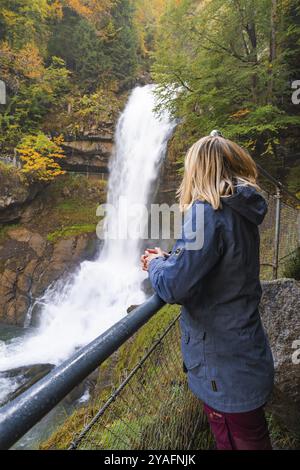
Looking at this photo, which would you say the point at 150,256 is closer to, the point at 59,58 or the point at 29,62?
the point at 29,62

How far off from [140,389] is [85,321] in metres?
10.4

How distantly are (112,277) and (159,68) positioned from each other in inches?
303

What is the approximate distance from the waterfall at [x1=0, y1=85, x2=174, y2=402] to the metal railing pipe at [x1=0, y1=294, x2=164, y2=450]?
29.1ft

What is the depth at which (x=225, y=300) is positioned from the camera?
4.63ft

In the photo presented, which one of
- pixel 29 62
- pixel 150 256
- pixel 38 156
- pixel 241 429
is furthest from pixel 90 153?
pixel 241 429

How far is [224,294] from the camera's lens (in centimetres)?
141

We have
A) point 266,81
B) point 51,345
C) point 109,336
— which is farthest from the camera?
point 51,345

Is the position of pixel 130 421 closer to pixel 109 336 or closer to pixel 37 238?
pixel 109 336

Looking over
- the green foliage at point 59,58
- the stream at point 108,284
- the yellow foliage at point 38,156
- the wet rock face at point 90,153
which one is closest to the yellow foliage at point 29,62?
the green foliage at point 59,58

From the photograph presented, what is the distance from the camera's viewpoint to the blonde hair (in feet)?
4.80

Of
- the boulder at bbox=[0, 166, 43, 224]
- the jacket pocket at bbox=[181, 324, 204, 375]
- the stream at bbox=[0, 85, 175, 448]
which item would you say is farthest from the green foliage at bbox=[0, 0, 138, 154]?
the jacket pocket at bbox=[181, 324, 204, 375]

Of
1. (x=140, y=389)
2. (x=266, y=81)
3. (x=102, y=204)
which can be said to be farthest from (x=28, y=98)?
(x=140, y=389)

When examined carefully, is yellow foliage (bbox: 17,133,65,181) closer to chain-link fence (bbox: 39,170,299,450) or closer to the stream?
the stream

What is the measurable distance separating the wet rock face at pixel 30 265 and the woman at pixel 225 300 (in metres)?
12.9
